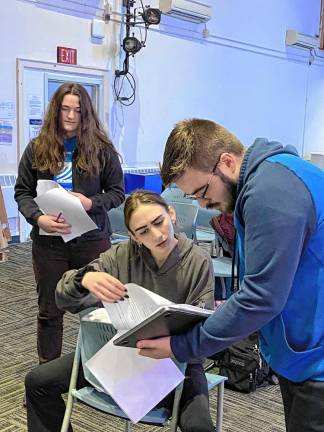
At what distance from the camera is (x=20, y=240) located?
577 centimetres

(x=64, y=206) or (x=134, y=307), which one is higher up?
(x=64, y=206)

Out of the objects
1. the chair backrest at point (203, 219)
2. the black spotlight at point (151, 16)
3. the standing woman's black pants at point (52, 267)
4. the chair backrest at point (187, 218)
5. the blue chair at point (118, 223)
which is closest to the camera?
the standing woman's black pants at point (52, 267)

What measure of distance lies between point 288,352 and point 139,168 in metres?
5.98

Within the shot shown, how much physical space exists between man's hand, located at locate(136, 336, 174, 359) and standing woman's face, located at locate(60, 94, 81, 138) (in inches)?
51.1

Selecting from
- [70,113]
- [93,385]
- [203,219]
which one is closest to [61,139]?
[70,113]

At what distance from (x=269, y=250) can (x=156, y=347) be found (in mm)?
396

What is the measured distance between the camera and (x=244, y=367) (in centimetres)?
283

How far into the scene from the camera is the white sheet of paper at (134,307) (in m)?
1.42

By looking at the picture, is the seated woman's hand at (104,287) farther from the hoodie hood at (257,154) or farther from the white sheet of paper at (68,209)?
the white sheet of paper at (68,209)

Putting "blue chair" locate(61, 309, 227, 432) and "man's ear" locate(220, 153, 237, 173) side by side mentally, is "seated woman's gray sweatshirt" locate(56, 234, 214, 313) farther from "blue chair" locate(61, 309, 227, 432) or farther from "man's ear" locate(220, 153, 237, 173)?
"man's ear" locate(220, 153, 237, 173)

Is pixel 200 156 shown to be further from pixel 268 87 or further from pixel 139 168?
pixel 268 87

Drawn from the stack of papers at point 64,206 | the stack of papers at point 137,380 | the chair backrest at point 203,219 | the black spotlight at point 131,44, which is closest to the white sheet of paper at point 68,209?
the stack of papers at point 64,206

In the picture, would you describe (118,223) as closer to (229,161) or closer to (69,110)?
(69,110)

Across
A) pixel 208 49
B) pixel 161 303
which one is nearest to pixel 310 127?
pixel 208 49
